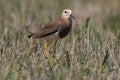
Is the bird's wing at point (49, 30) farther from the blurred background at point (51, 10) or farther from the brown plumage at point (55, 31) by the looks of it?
the blurred background at point (51, 10)

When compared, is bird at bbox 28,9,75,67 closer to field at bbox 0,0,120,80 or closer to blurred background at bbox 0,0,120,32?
field at bbox 0,0,120,80

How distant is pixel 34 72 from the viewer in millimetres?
5613

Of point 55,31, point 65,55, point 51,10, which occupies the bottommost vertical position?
point 51,10

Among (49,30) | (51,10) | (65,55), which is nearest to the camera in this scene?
(65,55)

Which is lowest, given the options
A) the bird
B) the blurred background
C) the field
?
the blurred background

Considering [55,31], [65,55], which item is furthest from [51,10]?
[65,55]

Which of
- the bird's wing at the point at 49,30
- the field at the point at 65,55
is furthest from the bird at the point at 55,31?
the field at the point at 65,55

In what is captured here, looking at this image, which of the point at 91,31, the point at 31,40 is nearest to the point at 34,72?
the point at 31,40

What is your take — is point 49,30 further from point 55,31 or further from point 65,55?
point 65,55

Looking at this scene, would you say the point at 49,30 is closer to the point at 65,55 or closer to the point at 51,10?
the point at 65,55

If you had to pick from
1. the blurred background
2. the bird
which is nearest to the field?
the blurred background

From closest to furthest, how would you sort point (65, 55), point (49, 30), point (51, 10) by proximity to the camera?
point (65, 55)
point (49, 30)
point (51, 10)

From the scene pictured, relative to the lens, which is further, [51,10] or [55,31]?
[51,10]

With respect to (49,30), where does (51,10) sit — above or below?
below
